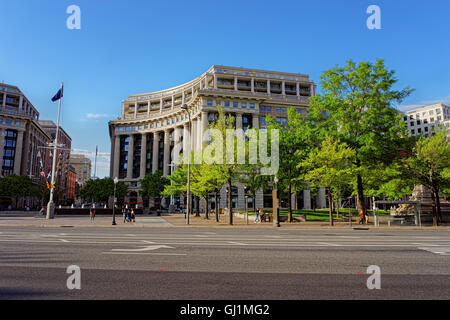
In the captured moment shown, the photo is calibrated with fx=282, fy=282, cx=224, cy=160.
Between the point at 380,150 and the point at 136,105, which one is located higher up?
the point at 136,105

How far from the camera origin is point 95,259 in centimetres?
864

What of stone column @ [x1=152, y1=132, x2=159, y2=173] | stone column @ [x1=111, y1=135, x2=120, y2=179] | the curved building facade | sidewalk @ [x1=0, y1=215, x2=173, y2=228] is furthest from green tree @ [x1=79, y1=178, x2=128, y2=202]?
sidewalk @ [x1=0, y1=215, x2=173, y2=228]

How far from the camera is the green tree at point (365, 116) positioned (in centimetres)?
3050

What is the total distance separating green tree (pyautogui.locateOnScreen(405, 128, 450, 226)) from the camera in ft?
96.4

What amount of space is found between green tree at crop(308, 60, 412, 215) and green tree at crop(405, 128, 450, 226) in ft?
6.04

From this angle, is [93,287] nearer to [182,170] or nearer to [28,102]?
[182,170]

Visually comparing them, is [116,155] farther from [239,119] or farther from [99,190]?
[239,119]

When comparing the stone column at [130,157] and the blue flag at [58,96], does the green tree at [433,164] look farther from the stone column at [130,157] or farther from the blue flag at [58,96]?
the stone column at [130,157]

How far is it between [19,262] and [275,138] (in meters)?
29.3

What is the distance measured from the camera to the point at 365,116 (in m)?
30.8

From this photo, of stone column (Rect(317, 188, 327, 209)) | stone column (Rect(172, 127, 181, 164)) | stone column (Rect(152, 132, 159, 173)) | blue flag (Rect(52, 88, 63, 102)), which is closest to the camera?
blue flag (Rect(52, 88, 63, 102))

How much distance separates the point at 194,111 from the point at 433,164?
2436 inches

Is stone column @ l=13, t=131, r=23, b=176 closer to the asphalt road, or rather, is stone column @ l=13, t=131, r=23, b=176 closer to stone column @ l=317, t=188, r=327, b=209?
stone column @ l=317, t=188, r=327, b=209
